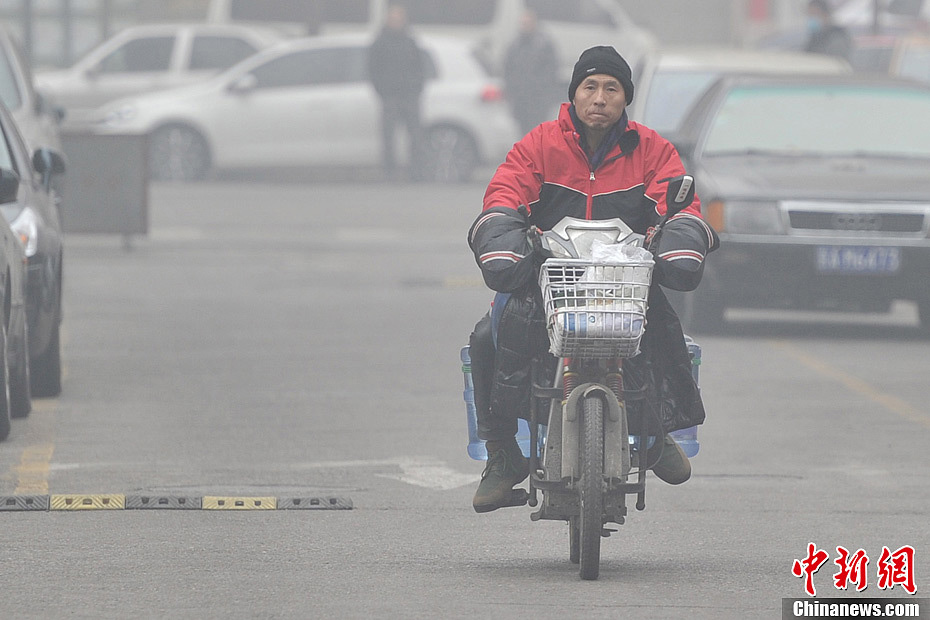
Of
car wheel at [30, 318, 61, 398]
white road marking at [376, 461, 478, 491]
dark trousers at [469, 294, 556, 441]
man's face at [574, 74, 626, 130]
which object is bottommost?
car wheel at [30, 318, 61, 398]

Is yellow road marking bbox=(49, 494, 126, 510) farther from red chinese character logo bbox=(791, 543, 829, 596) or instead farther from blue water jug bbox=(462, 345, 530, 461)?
red chinese character logo bbox=(791, 543, 829, 596)

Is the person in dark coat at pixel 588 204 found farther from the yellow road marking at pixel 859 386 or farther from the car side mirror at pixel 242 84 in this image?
the car side mirror at pixel 242 84

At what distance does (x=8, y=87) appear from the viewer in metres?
→ 15.8

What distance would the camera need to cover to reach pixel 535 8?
32844 mm

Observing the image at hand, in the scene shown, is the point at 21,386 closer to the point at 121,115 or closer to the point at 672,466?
the point at 672,466

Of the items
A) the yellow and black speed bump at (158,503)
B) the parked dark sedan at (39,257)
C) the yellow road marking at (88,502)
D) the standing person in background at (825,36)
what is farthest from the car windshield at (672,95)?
the yellow road marking at (88,502)

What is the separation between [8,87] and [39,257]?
535 cm

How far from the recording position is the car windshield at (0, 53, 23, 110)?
15.6m

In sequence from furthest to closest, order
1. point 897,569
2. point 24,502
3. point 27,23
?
point 27,23 → point 24,502 → point 897,569

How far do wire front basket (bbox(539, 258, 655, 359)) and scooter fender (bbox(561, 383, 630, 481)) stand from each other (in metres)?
0.19

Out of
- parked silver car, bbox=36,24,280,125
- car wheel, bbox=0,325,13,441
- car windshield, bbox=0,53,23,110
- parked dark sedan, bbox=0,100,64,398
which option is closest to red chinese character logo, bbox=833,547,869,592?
car wheel, bbox=0,325,13,441

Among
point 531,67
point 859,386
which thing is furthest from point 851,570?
point 531,67

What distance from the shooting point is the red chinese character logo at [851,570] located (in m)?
6.61

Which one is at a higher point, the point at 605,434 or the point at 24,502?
the point at 605,434
